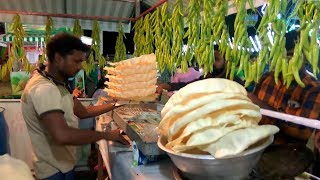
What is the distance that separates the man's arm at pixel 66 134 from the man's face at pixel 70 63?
392mm

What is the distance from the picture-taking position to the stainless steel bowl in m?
0.89

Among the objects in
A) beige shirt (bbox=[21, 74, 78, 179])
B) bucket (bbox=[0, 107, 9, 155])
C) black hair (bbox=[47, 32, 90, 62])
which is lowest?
bucket (bbox=[0, 107, 9, 155])

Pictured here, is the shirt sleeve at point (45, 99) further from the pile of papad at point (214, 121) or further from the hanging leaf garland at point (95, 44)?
the hanging leaf garland at point (95, 44)

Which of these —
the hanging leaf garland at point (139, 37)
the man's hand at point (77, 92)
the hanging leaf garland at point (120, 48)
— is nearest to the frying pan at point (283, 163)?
the hanging leaf garland at point (139, 37)

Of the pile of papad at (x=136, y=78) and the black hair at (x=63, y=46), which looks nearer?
the black hair at (x=63, y=46)

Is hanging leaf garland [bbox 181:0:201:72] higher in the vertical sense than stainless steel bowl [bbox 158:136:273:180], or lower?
higher

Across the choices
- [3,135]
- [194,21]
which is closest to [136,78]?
[194,21]

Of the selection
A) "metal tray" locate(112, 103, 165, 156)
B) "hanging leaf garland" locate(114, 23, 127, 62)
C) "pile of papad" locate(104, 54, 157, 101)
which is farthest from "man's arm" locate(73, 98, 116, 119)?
"hanging leaf garland" locate(114, 23, 127, 62)

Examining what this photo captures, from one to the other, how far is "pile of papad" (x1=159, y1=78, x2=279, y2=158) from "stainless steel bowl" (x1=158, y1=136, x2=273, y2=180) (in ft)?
0.09

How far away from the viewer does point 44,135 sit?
205 cm

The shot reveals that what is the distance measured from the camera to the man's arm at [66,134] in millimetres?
1753

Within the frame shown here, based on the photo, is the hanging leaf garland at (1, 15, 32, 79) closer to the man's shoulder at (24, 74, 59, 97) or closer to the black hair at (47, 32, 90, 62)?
the black hair at (47, 32, 90, 62)

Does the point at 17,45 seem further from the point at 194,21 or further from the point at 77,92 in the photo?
the point at 194,21

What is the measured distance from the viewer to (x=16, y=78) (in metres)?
3.73
